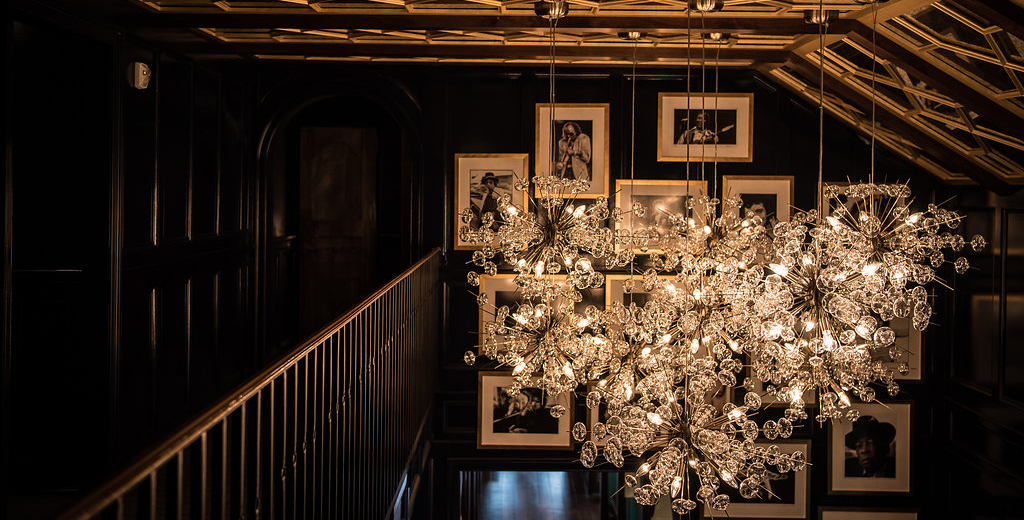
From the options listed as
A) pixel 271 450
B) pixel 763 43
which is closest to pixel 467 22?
pixel 763 43

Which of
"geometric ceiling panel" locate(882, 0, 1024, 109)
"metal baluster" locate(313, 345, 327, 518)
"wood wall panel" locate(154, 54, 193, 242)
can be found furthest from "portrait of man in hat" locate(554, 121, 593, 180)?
"metal baluster" locate(313, 345, 327, 518)

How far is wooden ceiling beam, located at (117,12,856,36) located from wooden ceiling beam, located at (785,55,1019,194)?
1.42m

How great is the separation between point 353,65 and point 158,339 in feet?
11.9

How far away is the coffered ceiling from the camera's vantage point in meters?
5.29

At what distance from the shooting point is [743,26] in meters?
5.80

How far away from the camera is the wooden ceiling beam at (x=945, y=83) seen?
18.6 ft

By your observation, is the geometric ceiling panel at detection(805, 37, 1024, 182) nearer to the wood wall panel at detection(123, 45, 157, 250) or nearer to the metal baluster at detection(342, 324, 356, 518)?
the metal baluster at detection(342, 324, 356, 518)

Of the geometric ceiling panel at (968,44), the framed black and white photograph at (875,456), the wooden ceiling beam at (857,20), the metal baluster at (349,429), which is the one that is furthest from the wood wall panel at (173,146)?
the framed black and white photograph at (875,456)

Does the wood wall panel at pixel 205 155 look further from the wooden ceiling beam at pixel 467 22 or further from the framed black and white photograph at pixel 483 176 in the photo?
the framed black and white photograph at pixel 483 176

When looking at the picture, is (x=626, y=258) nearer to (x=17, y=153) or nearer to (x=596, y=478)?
(x=17, y=153)

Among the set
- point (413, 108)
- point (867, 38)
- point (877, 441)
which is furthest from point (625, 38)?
point (877, 441)

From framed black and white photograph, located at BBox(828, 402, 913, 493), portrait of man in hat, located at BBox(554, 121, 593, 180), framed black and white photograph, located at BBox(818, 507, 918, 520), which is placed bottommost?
framed black and white photograph, located at BBox(818, 507, 918, 520)

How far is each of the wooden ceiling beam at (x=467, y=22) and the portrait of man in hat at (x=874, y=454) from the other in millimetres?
5035

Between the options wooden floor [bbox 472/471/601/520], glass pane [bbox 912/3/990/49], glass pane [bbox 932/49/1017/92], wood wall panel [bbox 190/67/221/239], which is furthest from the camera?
wooden floor [bbox 472/471/601/520]
